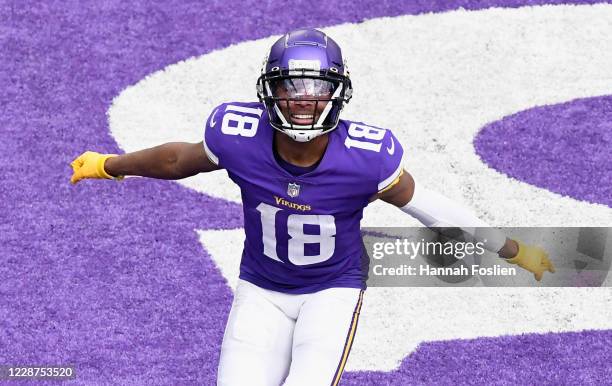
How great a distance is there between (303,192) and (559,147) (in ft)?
11.1

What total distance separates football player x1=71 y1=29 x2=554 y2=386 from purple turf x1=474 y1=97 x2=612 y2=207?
2.28 meters

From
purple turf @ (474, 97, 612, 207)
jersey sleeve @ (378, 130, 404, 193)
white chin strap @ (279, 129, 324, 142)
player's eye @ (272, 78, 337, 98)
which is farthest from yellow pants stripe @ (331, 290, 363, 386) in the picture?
purple turf @ (474, 97, 612, 207)

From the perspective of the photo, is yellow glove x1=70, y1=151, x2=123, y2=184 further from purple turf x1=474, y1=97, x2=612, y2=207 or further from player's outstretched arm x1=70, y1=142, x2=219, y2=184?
purple turf x1=474, y1=97, x2=612, y2=207

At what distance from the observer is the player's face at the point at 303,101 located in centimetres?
512

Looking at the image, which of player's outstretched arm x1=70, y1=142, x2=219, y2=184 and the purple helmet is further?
player's outstretched arm x1=70, y1=142, x2=219, y2=184

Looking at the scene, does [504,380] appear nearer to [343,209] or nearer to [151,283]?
[343,209]

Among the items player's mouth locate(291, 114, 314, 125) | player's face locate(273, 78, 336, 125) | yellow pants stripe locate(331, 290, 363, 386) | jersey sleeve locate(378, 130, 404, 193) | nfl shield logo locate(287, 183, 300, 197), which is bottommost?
yellow pants stripe locate(331, 290, 363, 386)

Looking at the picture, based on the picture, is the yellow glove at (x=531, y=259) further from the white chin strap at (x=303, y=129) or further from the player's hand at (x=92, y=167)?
the player's hand at (x=92, y=167)

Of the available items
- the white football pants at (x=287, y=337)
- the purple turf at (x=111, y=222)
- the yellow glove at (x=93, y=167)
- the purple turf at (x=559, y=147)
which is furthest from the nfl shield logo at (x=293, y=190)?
the purple turf at (x=559, y=147)

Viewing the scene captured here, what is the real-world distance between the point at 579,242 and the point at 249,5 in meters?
3.51

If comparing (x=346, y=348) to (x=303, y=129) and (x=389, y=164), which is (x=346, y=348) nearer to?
(x=389, y=164)

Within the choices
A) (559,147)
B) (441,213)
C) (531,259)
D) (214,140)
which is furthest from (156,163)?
(559,147)

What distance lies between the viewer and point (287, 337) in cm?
554

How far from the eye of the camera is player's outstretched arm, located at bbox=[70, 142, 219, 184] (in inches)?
220
